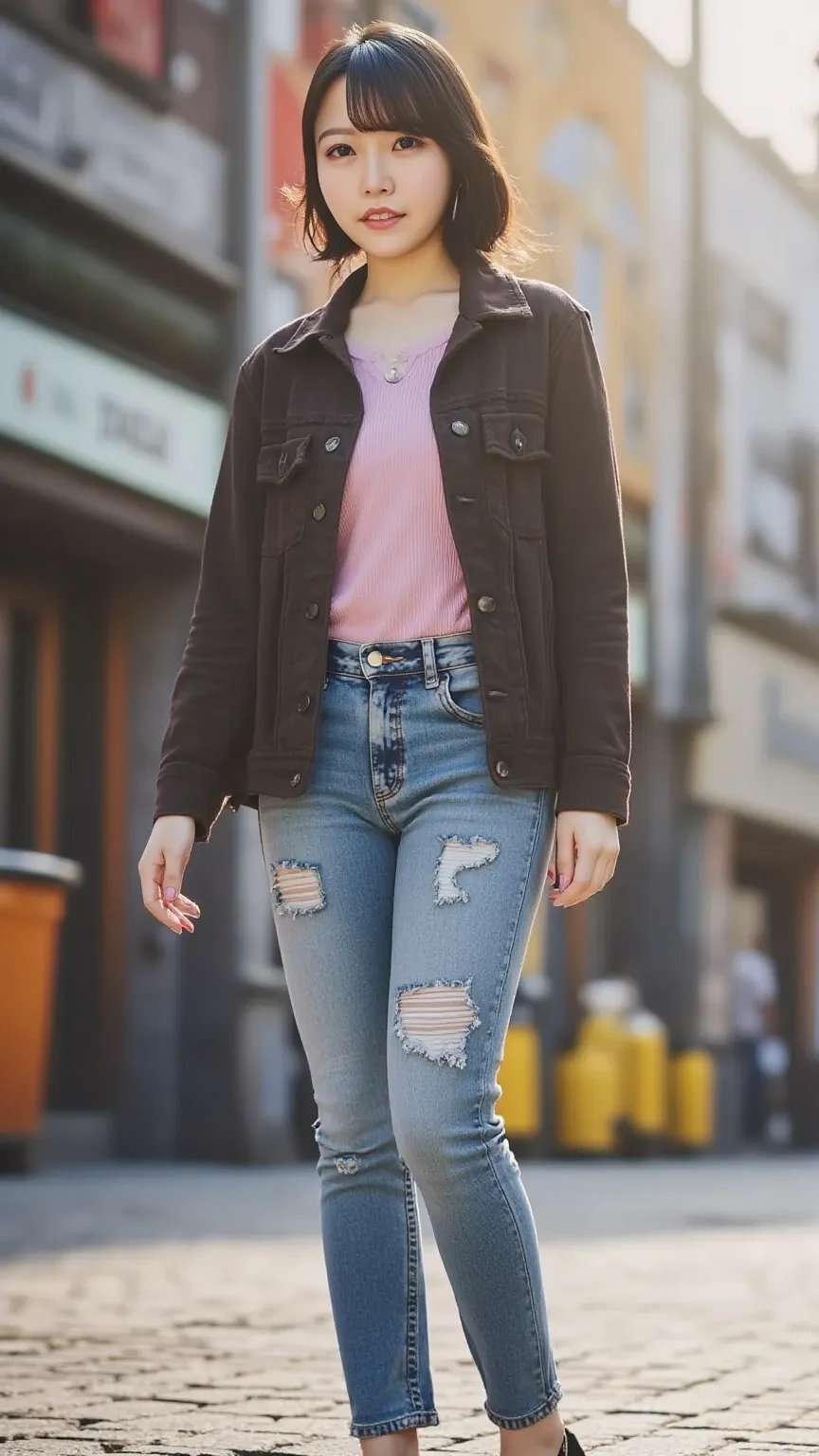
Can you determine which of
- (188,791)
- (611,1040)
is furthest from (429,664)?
(611,1040)

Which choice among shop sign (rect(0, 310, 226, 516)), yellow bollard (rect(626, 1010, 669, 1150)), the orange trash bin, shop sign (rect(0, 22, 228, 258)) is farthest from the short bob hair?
yellow bollard (rect(626, 1010, 669, 1150))

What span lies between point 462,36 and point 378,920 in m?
15.1

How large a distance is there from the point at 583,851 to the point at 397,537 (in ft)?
1.51

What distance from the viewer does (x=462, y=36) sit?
56.8ft

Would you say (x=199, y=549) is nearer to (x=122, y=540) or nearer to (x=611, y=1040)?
(x=122, y=540)

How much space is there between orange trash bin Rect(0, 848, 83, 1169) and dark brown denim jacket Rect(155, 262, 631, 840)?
24.2 feet

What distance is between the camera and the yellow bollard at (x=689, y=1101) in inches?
723

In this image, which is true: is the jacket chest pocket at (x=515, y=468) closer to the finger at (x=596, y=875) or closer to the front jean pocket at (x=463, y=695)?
the front jean pocket at (x=463, y=695)

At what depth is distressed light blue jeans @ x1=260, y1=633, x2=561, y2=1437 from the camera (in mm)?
2949

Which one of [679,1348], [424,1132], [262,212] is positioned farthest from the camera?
[262,212]

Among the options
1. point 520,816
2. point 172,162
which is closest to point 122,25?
point 172,162

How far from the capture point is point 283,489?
3223 mm

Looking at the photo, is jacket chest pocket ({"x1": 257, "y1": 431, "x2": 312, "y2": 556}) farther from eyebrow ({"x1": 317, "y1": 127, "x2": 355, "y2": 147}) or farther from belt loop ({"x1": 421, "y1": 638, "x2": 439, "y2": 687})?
eyebrow ({"x1": 317, "y1": 127, "x2": 355, "y2": 147})

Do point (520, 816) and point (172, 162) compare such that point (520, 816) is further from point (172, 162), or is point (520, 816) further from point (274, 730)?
point (172, 162)
